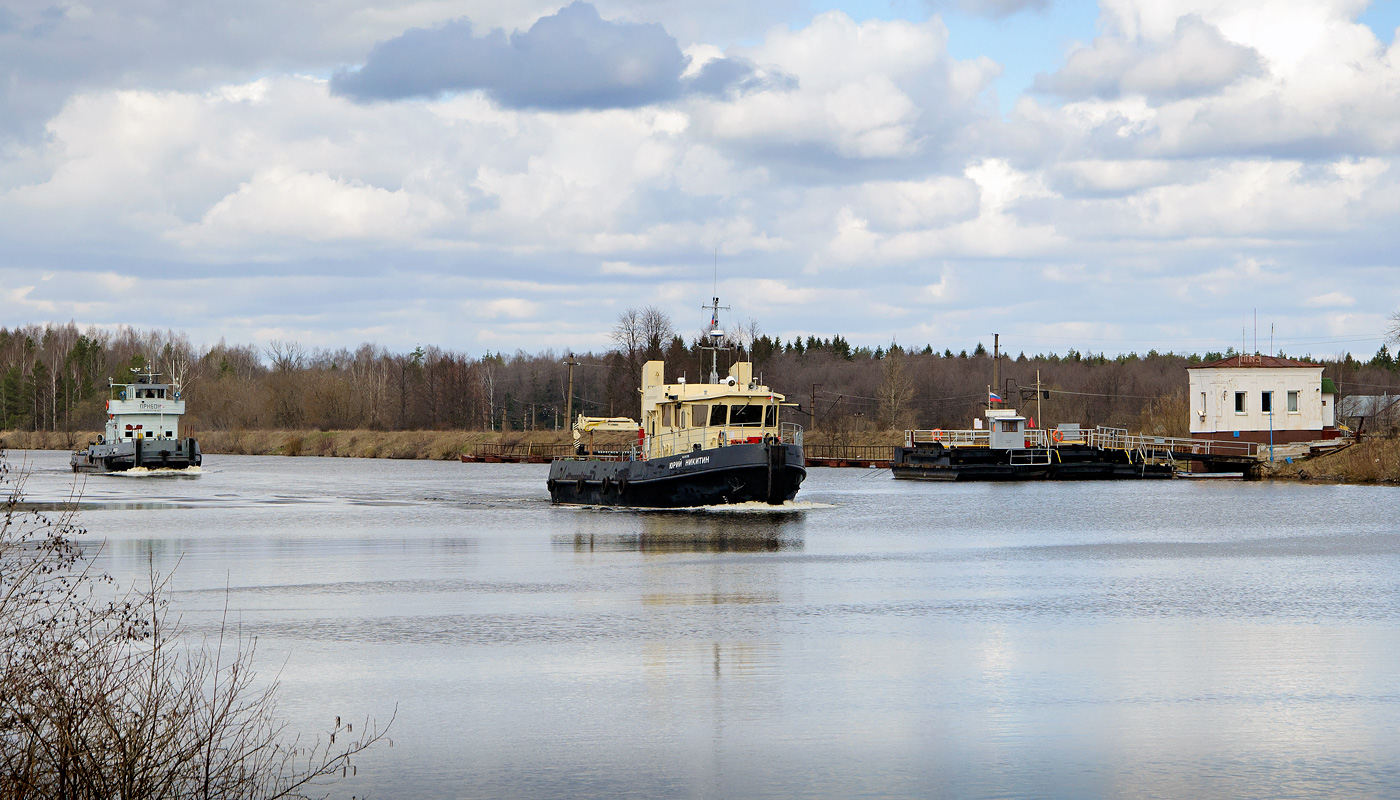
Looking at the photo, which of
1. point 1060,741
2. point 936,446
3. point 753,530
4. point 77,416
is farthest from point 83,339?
point 1060,741

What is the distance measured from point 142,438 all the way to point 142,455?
1.18m

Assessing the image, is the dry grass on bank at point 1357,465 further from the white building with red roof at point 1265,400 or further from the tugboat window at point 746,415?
the tugboat window at point 746,415

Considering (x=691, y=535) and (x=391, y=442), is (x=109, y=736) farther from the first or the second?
(x=391, y=442)

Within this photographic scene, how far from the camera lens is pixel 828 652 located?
53.1ft

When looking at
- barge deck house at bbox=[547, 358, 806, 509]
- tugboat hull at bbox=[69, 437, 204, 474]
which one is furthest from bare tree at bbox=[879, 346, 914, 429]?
barge deck house at bbox=[547, 358, 806, 509]

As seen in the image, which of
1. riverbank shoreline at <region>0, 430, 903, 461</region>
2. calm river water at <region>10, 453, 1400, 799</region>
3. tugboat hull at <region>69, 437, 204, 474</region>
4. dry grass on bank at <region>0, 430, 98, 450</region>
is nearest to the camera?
calm river water at <region>10, 453, 1400, 799</region>

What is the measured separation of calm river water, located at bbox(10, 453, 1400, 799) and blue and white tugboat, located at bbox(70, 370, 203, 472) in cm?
4108

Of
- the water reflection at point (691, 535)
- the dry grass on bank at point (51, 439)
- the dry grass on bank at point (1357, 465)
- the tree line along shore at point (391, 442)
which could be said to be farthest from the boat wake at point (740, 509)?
the dry grass on bank at point (51, 439)

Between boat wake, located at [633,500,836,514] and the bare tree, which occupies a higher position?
the bare tree

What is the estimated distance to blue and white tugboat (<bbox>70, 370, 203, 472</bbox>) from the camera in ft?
247

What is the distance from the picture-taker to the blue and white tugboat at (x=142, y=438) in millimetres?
75375

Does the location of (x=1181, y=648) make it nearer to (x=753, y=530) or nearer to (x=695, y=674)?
(x=695, y=674)

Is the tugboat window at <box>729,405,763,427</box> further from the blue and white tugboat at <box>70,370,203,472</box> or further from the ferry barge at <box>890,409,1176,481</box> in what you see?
the blue and white tugboat at <box>70,370,203,472</box>

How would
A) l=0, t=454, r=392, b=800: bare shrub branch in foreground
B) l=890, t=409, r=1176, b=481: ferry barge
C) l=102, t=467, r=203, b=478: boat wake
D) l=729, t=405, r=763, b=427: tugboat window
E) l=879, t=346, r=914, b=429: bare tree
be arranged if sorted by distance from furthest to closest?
1. l=879, t=346, r=914, b=429: bare tree
2. l=102, t=467, r=203, b=478: boat wake
3. l=890, t=409, r=1176, b=481: ferry barge
4. l=729, t=405, r=763, b=427: tugboat window
5. l=0, t=454, r=392, b=800: bare shrub branch in foreground
